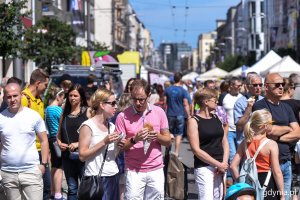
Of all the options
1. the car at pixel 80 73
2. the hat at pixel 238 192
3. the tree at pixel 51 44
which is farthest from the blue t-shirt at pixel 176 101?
the hat at pixel 238 192

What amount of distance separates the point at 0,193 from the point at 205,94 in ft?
11.4

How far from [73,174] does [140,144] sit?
185 cm

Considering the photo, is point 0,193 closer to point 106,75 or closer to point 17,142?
point 17,142

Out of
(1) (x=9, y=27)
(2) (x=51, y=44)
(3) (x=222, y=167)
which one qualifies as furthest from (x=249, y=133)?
(2) (x=51, y=44)

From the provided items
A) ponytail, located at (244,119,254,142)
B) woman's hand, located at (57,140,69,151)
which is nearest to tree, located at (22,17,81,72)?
woman's hand, located at (57,140,69,151)

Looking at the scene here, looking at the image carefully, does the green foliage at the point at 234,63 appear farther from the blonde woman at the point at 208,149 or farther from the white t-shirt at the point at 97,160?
the white t-shirt at the point at 97,160

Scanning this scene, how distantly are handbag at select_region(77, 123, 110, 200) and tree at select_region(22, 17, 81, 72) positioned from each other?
704 inches

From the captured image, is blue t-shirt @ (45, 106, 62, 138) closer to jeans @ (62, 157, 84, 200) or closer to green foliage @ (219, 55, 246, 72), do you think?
jeans @ (62, 157, 84, 200)

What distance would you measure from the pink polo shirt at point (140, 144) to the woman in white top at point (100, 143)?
6.0 inches

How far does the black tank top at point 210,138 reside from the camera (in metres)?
7.41

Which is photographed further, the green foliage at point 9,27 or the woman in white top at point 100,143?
the green foliage at point 9,27

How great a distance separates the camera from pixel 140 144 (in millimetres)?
7070

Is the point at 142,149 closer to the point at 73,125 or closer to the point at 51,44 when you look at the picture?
the point at 73,125

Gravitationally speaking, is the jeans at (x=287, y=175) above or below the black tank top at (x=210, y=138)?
below
